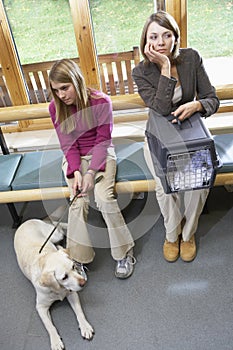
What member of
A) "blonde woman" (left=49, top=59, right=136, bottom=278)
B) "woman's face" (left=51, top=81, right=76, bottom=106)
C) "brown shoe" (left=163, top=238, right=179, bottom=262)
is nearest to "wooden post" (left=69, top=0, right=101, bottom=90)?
"blonde woman" (left=49, top=59, right=136, bottom=278)

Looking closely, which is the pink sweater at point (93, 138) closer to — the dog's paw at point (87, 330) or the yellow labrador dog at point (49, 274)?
the yellow labrador dog at point (49, 274)

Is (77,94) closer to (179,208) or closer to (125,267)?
(179,208)

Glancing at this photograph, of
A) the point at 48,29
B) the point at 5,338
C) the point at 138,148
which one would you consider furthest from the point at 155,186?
the point at 48,29

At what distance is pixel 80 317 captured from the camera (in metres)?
1.58

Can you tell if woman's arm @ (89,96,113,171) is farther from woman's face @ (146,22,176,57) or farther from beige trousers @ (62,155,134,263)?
woman's face @ (146,22,176,57)

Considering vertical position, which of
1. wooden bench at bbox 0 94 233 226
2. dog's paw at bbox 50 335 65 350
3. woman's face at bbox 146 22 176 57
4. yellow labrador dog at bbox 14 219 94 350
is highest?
woman's face at bbox 146 22 176 57

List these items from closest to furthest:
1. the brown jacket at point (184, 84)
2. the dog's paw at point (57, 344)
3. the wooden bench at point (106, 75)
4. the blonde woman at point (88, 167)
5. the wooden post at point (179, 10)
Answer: the dog's paw at point (57, 344), the brown jacket at point (184, 84), the blonde woman at point (88, 167), the wooden post at point (179, 10), the wooden bench at point (106, 75)

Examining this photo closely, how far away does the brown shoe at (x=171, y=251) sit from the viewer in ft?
5.99

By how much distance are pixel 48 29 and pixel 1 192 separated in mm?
1248

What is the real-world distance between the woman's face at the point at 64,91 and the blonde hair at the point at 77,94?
0.05ft

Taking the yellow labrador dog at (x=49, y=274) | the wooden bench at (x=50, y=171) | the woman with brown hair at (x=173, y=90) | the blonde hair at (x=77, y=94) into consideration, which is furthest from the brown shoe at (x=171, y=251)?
the blonde hair at (x=77, y=94)

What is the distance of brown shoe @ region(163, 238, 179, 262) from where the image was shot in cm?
183

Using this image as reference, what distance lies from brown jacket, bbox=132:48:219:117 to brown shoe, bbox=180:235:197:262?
0.71 metres

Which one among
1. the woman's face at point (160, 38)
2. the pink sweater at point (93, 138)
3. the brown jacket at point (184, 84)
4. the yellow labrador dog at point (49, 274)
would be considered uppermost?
the woman's face at point (160, 38)
